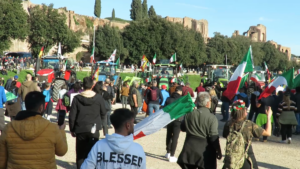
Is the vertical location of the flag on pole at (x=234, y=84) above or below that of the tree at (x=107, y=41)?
below

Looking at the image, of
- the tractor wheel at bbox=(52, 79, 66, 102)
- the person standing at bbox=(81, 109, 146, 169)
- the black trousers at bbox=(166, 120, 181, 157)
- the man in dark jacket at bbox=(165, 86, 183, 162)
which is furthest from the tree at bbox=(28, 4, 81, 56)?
the person standing at bbox=(81, 109, 146, 169)

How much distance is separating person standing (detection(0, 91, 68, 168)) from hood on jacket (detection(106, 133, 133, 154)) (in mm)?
764

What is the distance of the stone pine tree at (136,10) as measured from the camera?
110m

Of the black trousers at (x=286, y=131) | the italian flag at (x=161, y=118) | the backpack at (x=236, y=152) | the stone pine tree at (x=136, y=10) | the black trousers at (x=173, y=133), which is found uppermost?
the stone pine tree at (x=136, y=10)

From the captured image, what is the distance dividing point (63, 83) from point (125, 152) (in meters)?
10.4

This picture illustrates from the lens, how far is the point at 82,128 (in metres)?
6.20

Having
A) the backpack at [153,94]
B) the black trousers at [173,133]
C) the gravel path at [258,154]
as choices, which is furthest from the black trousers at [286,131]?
the black trousers at [173,133]

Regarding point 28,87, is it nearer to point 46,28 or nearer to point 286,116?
point 286,116

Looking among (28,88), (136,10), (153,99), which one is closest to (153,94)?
(153,99)

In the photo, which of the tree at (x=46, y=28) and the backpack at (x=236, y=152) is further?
the tree at (x=46, y=28)

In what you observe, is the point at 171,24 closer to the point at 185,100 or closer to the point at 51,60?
the point at 51,60

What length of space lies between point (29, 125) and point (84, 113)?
2.72 m

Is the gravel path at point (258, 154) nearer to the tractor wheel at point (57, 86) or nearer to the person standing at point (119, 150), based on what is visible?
the tractor wheel at point (57, 86)

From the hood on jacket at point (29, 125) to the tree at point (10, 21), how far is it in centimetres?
4236
